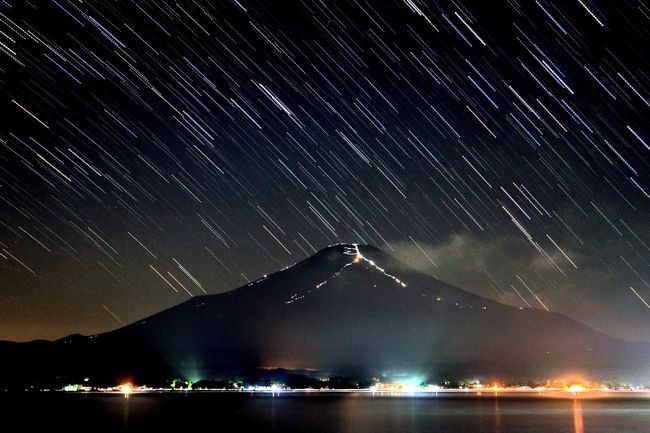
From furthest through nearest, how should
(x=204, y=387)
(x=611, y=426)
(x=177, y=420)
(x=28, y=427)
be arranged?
1. (x=204, y=387)
2. (x=177, y=420)
3. (x=611, y=426)
4. (x=28, y=427)

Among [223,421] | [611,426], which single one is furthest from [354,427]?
[611,426]

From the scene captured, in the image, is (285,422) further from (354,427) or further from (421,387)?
(421,387)

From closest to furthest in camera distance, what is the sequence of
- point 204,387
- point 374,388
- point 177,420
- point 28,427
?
point 28,427 < point 177,420 < point 204,387 < point 374,388

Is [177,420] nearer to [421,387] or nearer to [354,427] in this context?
[354,427]

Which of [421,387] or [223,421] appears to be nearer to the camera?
[223,421]

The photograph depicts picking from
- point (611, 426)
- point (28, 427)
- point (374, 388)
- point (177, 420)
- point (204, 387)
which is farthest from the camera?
point (374, 388)

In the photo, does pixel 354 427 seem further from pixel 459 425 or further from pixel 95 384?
pixel 95 384

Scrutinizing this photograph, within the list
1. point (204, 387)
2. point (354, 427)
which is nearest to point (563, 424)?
point (354, 427)

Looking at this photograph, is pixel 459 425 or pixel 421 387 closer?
pixel 459 425

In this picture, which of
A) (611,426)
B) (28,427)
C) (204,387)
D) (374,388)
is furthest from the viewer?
(374,388)
